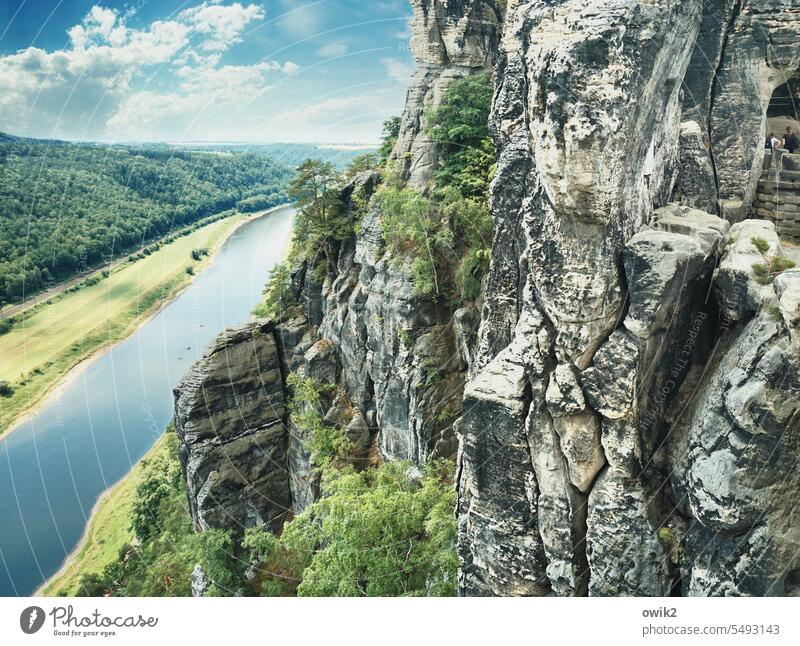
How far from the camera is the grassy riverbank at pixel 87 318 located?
9.94 m

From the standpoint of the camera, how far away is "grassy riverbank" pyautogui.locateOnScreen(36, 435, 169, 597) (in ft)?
52.6

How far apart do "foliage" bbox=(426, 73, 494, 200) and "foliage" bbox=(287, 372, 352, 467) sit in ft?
22.4

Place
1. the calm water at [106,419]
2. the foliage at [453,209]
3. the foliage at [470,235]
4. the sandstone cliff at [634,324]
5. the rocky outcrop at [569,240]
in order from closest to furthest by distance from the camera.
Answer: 1. the sandstone cliff at [634,324]
2. the rocky outcrop at [569,240]
3. the calm water at [106,419]
4. the foliage at [470,235]
5. the foliage at [453,209]

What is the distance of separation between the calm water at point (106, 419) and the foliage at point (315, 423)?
302 centimetres

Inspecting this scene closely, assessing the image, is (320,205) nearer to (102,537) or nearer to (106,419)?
(106,419)

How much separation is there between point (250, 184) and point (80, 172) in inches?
201

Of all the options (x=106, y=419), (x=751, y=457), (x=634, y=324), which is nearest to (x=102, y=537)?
(x=106, y=419)

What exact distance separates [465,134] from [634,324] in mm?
10089

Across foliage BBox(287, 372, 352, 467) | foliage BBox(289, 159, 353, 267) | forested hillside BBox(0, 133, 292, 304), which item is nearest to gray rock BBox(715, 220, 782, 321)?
forested hillside BBox(0, 133, 292, 304)

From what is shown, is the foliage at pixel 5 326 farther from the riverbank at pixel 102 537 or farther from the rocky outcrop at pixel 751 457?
the rocky outcrop at pixel 751 457

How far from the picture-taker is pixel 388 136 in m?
19.1

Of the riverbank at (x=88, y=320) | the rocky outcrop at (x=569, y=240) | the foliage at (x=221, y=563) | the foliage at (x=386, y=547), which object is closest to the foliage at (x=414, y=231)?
the riverbank at (x=88, y=320)

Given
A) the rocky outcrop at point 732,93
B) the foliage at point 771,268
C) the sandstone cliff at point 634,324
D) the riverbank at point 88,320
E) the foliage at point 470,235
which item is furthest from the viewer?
the foliage at point 470,235
